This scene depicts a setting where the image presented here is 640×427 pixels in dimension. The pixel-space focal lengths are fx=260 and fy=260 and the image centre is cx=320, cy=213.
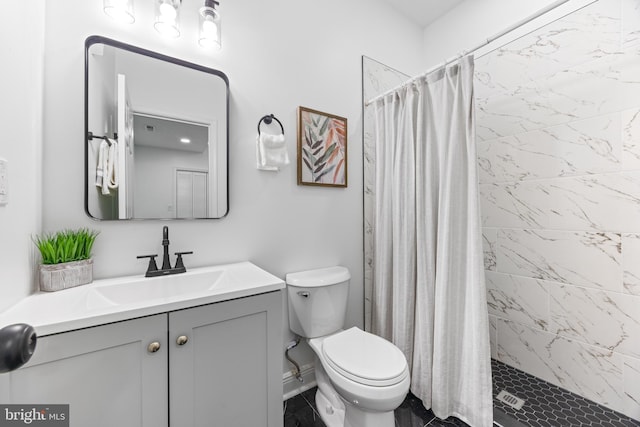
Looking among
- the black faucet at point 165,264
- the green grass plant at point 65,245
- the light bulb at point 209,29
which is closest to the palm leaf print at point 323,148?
Result: the light bulb at point 209,29

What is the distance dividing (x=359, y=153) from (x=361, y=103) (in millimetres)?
379

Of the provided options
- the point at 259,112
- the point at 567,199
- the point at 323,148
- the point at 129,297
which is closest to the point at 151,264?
the point at 129,297

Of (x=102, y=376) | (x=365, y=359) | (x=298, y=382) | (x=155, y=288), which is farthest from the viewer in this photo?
(x=298, y=382)

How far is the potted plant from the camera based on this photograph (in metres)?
0.99

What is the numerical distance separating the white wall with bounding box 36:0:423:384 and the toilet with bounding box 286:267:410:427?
18cm

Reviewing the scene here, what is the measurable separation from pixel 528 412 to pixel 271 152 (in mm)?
2026

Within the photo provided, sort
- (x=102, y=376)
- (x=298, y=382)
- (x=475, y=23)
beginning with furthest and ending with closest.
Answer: (x=475, y=23), (x=298, y=382), (x=102, y=376)

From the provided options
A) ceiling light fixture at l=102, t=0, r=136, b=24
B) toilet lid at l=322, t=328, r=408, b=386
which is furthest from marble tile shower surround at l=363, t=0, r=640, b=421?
ceiling light fixture at l=102, t=0, r=136, b=24

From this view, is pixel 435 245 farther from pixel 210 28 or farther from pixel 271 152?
pixel 210 28

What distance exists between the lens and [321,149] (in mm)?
1770

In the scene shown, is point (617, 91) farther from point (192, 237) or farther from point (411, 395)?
point (192, 237)

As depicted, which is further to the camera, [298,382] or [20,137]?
[298,382]

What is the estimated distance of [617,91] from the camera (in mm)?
1403

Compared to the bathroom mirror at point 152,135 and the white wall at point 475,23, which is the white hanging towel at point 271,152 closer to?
the bathroom mirror at point 152,135
